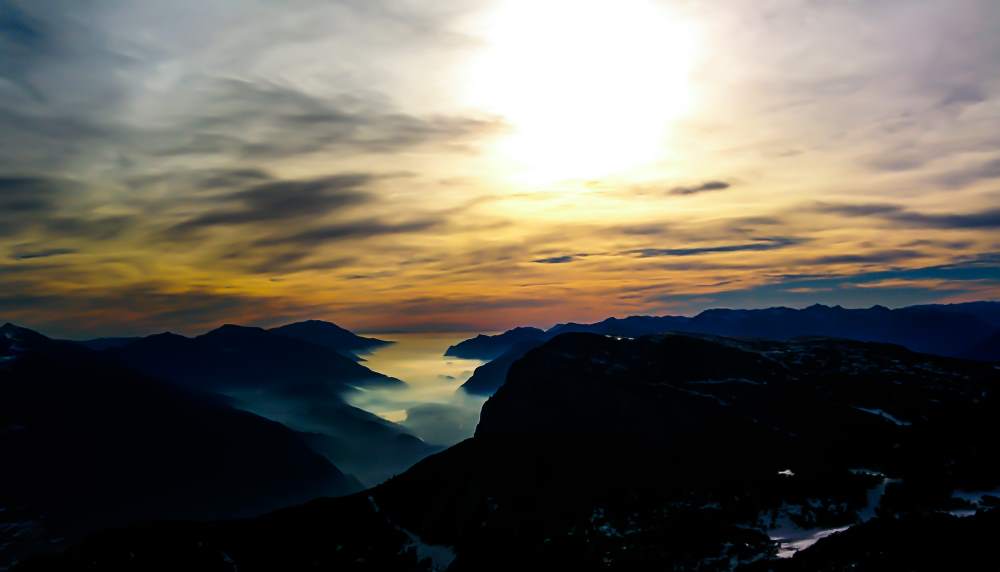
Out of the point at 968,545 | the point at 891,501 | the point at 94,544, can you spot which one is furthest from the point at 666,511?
the point at 94,544

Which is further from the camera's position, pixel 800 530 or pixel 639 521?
pixel 639 521

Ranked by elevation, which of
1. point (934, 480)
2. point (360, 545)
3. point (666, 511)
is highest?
point (934, 480)

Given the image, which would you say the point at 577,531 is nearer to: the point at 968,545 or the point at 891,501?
the point at 891,501

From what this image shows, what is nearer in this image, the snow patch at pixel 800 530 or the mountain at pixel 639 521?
the mountain at pixel 639 521

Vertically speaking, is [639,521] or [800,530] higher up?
[800,530]

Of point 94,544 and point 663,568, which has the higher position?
point 663,568

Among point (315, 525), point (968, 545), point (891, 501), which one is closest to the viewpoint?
point (968, 545)

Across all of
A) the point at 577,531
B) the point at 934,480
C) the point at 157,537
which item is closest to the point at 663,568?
the point at 577,531

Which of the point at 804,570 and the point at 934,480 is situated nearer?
the point at 804,570

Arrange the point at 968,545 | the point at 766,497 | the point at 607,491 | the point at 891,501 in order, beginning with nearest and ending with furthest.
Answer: the point at 968,545 < the point at 891,501 < the point at 766,497 < the point at 607,491

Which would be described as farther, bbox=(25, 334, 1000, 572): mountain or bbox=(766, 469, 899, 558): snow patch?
bbox=(766, 469, 899, 558): snow patch
